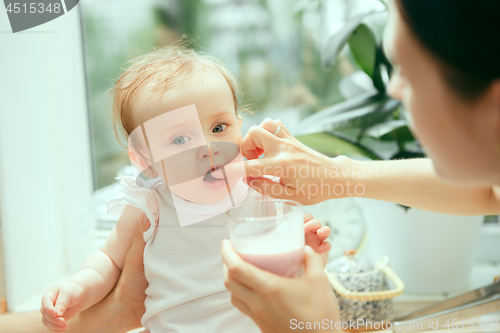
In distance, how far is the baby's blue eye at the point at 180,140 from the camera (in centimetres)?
91

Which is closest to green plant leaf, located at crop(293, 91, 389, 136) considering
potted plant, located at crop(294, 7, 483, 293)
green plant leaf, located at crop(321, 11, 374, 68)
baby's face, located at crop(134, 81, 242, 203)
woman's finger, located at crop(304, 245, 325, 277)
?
potted plant, located at crop(294, 7, 483, 293)

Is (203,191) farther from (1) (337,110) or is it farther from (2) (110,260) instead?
(1) (337,110)

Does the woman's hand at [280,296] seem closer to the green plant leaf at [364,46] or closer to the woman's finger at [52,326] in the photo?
the woman's finger at [52,326]

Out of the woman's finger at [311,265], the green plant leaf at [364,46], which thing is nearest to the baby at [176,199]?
the woman's finger at [311,265]

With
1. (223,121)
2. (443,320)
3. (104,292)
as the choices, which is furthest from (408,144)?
(104,292)

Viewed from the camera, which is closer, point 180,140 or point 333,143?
point 180,140

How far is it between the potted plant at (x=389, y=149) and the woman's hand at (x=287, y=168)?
453 millimetres

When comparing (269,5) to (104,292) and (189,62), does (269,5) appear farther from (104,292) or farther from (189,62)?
(104,292)

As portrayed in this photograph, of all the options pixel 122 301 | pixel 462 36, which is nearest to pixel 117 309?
pixel 122 301

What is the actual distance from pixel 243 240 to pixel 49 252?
126 cm

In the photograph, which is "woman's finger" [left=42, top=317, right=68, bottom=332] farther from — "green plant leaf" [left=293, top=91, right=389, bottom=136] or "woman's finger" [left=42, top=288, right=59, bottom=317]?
"green plant leaf" [left=293, top=91, right=389, bottom=136]

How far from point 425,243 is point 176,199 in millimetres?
887

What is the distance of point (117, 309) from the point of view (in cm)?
99

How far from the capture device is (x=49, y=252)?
1.58 meters
